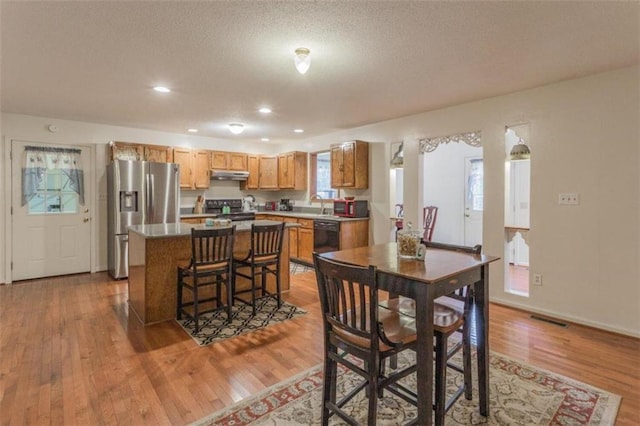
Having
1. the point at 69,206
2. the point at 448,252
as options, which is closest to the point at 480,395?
the point at 448,252

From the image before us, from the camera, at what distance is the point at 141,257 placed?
132 inches

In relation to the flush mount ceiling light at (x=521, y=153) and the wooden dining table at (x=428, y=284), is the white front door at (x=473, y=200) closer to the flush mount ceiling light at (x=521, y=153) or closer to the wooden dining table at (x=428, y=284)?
the flush mount ceiling light at (x=521, y=153)

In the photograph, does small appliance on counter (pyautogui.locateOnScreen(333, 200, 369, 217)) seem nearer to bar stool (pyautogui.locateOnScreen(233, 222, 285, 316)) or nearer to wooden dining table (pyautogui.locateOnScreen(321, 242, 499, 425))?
bar stool (pyautogui.locateOnScreen(233, 222, 285, 316))

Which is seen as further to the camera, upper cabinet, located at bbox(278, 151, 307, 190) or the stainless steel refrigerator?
upper cabinet, located at bbox(278, 151, 307, 190)

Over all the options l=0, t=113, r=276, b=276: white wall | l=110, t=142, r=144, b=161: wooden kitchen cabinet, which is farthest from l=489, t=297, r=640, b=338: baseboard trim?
l=110, t=142, r=144, b=161: wooden kitchen cabinet

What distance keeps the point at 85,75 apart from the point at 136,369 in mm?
2762

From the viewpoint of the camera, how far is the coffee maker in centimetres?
720

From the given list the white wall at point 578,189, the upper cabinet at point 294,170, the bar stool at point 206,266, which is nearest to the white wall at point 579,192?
the white wall at point 578,189

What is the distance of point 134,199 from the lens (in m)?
5.12


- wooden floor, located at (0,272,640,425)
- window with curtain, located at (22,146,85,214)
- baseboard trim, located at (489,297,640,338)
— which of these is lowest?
wooden floor, located at (0,272,640,425)

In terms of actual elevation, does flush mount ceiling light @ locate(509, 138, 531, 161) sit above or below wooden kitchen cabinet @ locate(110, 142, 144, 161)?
below

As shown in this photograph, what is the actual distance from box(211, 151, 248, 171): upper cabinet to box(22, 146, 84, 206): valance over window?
2.15 metres

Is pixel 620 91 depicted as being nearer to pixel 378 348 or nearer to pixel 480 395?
pixel 480 395

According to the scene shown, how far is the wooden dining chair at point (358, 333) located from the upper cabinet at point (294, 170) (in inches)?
200
